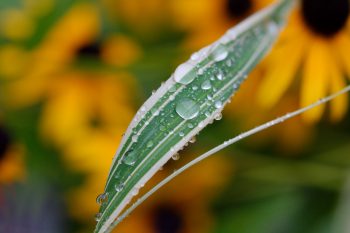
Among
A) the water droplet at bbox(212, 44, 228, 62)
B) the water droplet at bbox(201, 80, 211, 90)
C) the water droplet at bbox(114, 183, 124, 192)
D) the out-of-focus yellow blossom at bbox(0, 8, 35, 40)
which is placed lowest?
the water droplet at bbox(114, 183, 124, 192)

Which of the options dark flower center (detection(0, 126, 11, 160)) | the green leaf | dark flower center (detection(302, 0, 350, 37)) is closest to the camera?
the green leaf

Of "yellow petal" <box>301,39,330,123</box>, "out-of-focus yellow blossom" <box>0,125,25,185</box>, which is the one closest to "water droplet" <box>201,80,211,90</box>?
"yellow petal" <box>301,39,330,123</box>

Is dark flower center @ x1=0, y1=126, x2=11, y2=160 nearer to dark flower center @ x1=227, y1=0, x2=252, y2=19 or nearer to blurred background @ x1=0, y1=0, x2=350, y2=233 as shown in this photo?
blurred background @ x1=0, y1=0, x2=350, y2=233

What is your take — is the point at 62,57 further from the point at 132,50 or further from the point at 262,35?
the point at 262,35

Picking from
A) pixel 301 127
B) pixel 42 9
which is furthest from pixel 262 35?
pixel 42 9

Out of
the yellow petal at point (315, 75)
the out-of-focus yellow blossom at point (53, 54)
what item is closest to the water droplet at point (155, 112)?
the yellow petal at point (315, 75)

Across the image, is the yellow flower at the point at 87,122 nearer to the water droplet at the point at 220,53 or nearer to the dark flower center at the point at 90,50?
the dark flower center at the point at 90,50

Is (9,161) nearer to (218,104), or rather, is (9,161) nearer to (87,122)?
(87,122)
